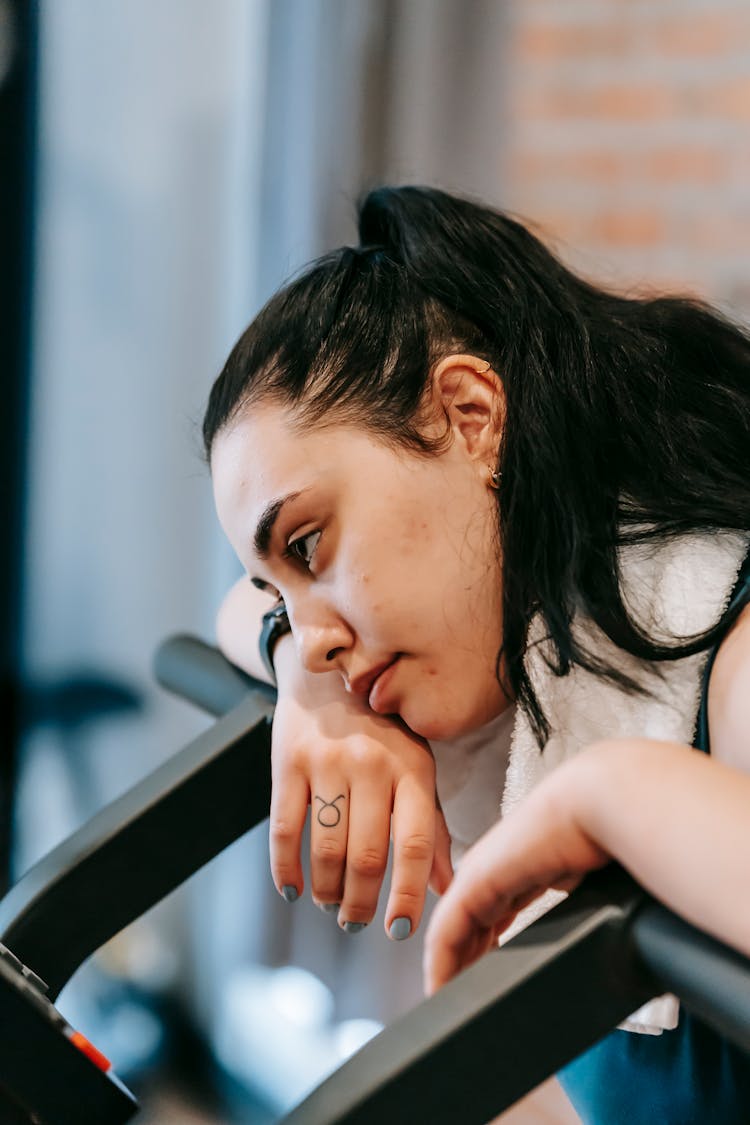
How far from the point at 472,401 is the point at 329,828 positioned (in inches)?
12.0

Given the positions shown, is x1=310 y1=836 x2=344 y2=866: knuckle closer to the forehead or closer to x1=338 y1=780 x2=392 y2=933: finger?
x1=338 y1=780 x2=392 y2=933: finger

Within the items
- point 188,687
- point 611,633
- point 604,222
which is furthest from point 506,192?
point 611,633

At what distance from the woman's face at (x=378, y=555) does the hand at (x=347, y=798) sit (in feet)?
0.07

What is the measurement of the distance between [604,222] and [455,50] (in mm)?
394

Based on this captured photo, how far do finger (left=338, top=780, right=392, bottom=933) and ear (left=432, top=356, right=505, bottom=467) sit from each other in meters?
0.24

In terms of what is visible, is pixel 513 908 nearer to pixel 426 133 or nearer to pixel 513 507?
pixel 513 507

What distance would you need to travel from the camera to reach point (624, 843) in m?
0.51

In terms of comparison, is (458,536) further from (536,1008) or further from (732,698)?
(536,1008)

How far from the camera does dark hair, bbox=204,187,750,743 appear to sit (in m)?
0.75

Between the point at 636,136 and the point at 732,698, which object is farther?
the point at 636,136

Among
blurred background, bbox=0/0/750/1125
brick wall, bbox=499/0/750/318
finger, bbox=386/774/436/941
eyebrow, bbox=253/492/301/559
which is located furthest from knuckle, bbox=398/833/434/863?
brick wall, bbox=499/0/750/318

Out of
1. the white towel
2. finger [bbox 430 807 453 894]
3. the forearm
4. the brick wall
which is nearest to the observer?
the forearm

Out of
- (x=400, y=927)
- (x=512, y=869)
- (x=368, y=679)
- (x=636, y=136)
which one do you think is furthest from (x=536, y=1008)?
(x=636, y=136)

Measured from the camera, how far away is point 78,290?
66.9 inches
